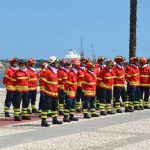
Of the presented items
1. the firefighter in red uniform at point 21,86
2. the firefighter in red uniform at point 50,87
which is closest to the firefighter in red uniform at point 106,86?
the firefighter in red uniform at point 21,86

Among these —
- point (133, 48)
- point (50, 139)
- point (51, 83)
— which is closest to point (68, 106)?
point (51, 83)

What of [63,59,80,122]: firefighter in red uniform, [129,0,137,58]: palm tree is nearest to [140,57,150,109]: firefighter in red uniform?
[63,59,80,122]: firefighter in red uniform

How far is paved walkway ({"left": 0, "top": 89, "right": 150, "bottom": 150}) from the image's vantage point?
12.5m

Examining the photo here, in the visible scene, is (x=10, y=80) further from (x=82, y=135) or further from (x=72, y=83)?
(x=82, y=135)

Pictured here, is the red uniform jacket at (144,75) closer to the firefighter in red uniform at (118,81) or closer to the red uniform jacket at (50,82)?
the firefighter in red uniform at (118,81)

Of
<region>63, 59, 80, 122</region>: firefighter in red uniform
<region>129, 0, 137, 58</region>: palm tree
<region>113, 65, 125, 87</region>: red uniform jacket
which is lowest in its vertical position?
<region>63, 59, 80, 122</region>: firefighter in red uniform

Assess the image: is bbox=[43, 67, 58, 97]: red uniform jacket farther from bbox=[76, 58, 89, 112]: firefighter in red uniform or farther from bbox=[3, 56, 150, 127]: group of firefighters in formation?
bbox=[76, 58, 89, 112]: firefighter in red uniform

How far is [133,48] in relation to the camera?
31219 mm

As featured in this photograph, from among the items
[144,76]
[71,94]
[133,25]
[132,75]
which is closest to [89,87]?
[71,94]

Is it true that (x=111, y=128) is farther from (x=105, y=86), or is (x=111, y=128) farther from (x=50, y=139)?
(x=105, y=86)

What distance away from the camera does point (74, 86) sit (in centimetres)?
1731

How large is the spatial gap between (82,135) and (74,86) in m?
3.34

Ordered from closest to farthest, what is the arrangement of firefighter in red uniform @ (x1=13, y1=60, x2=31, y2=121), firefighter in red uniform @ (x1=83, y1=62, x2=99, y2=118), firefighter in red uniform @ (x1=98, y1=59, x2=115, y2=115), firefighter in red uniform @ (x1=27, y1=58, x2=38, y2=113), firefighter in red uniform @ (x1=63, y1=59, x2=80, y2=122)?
firefighter in red uniform @ (x1=63, y1=59, x2=80, y2=122) < firefighter in red uniform @ (x1=13, y1=60, x2=31, y2=121) < firefighter in red uniform @ (x1=83, y1=62, x2=99, y2=118) < firefighter in red uniform @ (x1=98, y1=59, x2=115, y2=115) < firefighter in red uniform @ (x1=27, y1=58, x2=38, y2=113)

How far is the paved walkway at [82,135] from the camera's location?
12.5 meters
